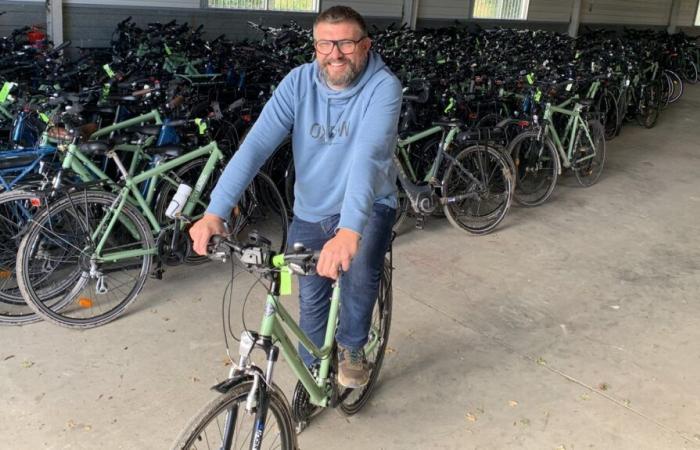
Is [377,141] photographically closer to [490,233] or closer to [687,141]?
[490,233]

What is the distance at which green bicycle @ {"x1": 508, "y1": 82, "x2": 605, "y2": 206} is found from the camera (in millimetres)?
→ 5430

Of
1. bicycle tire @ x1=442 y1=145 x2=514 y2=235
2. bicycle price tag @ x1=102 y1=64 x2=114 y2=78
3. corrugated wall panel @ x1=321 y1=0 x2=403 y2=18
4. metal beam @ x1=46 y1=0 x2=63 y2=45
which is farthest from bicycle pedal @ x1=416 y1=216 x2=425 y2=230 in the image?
corrugated wall panel @ x1=321 y1=0 x2=403 y2=18

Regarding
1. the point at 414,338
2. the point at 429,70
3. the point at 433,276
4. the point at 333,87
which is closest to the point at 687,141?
the point at 429,70

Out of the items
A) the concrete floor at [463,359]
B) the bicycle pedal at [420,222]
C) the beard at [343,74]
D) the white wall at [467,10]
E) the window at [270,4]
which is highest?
the white wall at [467,10]

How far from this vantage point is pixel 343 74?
205 centimetres

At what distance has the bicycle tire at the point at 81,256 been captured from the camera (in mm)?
3082

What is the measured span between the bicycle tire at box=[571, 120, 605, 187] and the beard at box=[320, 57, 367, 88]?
4383 millimetres

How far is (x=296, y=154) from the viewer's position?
87.7 inches

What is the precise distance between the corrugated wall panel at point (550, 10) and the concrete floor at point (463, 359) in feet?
29.8

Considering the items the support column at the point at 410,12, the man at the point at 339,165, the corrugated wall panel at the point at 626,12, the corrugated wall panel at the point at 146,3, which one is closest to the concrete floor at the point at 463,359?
the man at the point at 339,165

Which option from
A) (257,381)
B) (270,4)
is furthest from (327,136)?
(270,4)

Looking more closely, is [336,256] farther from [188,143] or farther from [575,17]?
[575,17]

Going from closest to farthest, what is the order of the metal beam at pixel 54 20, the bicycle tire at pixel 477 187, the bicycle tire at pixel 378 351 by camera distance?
the bicycle tire at pixel 378 351, the bicycle tire at pixel 477 187, the metal beam at pixel 54 20

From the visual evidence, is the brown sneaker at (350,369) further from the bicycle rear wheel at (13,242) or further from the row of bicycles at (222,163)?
the bicycle rear wheel at (13,242)
